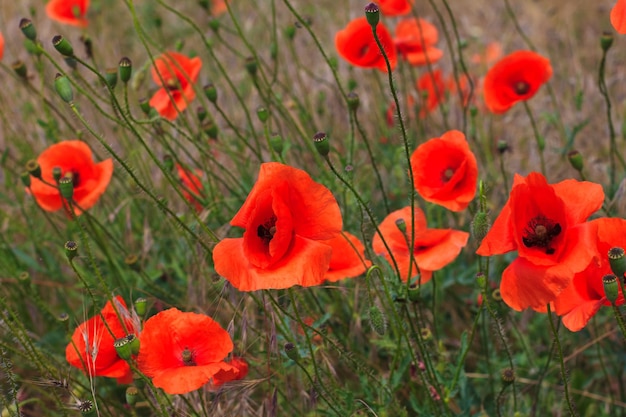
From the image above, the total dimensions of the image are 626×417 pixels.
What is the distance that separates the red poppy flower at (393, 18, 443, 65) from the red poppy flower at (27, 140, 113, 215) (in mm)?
1248

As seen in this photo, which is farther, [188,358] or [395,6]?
[395,6]

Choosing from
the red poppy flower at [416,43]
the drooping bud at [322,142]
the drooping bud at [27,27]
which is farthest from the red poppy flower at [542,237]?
the red poppy flower at [416,43]

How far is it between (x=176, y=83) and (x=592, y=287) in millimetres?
1566

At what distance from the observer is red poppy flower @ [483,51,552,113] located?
8.75 ft

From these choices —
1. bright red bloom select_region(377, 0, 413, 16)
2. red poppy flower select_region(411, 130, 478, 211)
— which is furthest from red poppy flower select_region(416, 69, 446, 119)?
red poppy flower select_region(411, 130, 478, 211)

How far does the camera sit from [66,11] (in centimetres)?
337

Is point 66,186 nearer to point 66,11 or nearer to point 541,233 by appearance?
point 541,233

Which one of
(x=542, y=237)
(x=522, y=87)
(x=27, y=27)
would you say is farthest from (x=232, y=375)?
(x=522, y=87)

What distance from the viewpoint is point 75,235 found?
288cm

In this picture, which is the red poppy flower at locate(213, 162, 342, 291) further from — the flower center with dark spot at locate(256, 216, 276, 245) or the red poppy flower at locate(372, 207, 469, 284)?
the red poppy flower at locate(372, 207, 469, 284)

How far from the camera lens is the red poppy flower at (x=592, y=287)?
1.65 meters

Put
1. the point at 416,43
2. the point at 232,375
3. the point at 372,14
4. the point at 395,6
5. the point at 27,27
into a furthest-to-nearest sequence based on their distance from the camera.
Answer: the point at 416,43 → the point at 395,6 → the point at 27,27 → the point at 232,375 → the point at 372,14

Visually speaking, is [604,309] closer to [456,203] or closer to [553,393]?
[553,393]

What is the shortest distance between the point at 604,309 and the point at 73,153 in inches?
70.0
